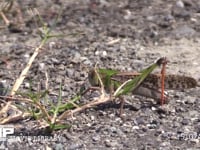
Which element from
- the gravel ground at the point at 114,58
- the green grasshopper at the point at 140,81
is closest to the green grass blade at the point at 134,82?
the green grasshopper at the point at 140,81

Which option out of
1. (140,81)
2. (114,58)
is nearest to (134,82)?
(140,81)

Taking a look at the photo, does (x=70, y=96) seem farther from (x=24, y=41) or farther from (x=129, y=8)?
(x=129, y=8)

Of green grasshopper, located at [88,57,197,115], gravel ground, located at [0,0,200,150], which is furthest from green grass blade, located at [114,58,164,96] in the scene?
gravel ground, located at [0,0,200,150]

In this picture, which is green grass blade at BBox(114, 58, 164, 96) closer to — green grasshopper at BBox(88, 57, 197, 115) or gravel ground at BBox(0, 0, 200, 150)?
green grasshopper at BBox(88, 57, 197, 115)

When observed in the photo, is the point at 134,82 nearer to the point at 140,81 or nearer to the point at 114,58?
the point at 140,81

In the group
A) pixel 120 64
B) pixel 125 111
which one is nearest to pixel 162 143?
pixel 125 111
